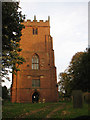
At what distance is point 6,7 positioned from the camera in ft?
17.8

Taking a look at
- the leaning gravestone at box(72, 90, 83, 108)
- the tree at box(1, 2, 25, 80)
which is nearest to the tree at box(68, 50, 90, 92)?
the leaning gravestone at box(72, 90, 83, 108)

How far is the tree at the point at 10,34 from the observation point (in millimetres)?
5516

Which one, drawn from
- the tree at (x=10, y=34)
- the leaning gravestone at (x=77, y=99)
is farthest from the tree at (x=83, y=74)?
the tree at (x=10, y=34)

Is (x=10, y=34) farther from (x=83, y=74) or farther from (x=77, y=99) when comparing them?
(x=77, y=99)

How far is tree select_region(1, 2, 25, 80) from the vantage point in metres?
5.52

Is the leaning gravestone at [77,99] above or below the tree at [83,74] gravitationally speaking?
below

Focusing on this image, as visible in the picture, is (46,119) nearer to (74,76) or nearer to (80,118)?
(80,118)

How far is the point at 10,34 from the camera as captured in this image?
6.09m

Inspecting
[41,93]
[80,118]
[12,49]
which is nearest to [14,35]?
[12,49]

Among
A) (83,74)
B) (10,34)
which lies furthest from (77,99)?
(10,34)

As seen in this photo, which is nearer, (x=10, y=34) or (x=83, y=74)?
(x=83, y=74)

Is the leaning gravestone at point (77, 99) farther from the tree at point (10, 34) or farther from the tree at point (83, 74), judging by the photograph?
the tree at point (10, 34)

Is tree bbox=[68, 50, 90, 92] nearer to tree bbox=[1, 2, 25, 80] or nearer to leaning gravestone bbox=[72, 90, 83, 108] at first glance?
leaning gravestone bbox=[72, 90, 83, 108]

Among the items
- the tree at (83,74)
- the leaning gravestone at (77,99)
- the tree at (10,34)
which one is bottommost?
the leaning gravestone at (77,99)
